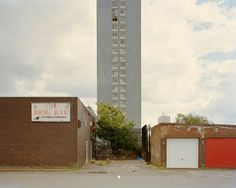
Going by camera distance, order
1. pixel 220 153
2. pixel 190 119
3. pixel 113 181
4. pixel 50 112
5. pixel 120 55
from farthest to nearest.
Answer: pixel 120 55 → pixel 190 119 → pixel 220 153 → pixel 50 112 → pixel 113 181

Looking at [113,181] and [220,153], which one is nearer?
[113,181]

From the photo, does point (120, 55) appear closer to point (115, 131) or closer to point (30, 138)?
point (115, 131)

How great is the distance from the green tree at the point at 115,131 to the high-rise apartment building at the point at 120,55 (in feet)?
178

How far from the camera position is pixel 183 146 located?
141 ft

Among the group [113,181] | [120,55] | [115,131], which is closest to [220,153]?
[113,181]

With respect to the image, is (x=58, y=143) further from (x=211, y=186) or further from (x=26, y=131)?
(x=211, y=186)

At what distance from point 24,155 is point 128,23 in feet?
333

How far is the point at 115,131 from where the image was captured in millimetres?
72125

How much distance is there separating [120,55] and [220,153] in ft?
308

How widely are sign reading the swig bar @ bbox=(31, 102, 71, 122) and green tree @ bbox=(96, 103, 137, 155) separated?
31875 millimetres

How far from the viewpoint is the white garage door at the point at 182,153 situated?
42.5m

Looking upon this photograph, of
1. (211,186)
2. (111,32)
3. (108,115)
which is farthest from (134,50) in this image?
(211,186)

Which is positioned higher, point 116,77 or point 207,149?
point 116,77

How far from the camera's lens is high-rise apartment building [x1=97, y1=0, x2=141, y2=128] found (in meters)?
130
